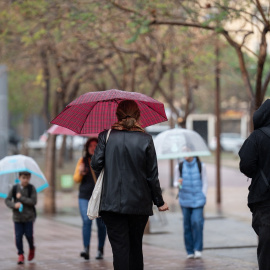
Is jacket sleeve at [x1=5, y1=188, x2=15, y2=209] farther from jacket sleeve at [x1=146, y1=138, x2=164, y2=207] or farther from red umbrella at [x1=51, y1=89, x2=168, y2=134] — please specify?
jacket sleeve at [x1=146, y1=138, x2=164, y2=207]

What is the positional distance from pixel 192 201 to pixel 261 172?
4.41m

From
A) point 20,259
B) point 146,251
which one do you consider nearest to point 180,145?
point 146,251

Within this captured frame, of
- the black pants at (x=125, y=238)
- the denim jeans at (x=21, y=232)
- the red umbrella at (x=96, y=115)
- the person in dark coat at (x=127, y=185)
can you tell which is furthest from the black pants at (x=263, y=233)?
the denim jeans at (x=21, y=232)

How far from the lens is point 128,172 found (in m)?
6.39

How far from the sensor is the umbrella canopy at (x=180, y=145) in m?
10.9

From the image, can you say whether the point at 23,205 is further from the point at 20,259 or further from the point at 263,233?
the point at 263,233

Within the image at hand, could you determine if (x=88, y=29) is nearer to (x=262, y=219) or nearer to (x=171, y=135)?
(x=171, y=135)

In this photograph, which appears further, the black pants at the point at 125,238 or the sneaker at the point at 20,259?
the sneaker at the point at 20,259

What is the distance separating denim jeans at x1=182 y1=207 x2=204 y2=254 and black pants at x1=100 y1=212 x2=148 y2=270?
4.17 m

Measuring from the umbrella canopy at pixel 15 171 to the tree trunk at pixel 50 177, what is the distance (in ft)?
26.9

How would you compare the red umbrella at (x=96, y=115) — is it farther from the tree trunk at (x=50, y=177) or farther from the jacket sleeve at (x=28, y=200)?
the tree trunk at (x=50, y=177)

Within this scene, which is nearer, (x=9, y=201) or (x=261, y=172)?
(x=261, y=172)

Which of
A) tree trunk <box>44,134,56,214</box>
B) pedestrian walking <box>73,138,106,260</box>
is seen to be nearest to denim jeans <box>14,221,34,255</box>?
pedestrian walking <box>73,138,106,260</box>

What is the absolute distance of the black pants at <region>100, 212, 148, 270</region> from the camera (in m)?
6.32
